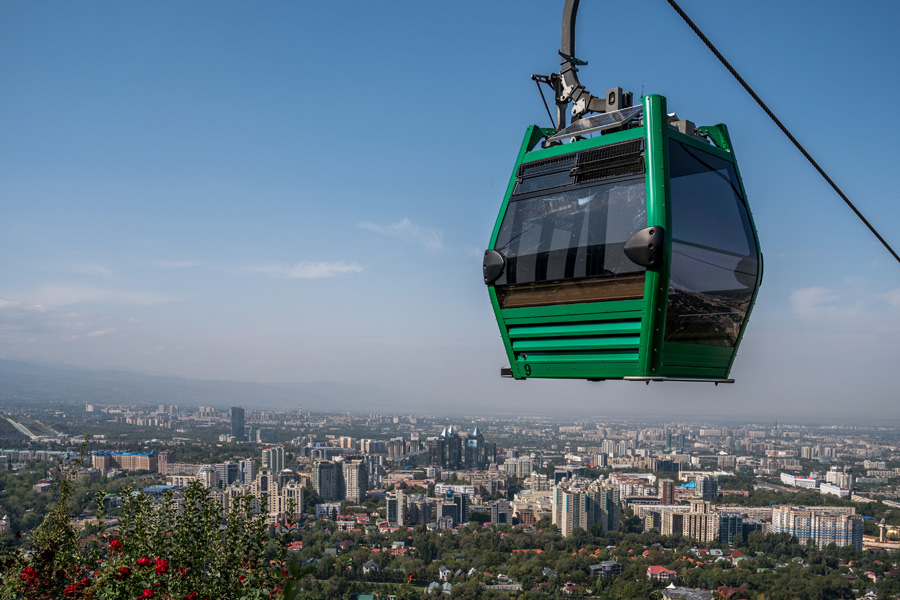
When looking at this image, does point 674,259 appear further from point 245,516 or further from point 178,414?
point 178,414

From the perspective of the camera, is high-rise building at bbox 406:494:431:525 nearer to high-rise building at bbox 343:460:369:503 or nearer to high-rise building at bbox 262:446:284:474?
high-rise building at bbox 343:460:369:503

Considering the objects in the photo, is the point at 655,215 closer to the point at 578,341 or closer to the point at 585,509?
the point at 578,341

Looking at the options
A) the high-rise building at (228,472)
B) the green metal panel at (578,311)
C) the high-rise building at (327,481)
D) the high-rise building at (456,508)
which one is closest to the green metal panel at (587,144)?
the green metal panel at (578,311)

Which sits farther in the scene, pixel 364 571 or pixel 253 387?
pixel 253 387

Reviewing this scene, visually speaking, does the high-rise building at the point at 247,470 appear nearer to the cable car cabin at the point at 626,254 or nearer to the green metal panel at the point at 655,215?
the cable car cabin at the point at 626,254

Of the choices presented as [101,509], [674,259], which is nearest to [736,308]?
[674,259]

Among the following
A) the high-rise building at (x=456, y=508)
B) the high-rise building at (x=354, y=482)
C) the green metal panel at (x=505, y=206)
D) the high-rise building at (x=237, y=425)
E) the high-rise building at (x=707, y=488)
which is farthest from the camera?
the high-rise building at (x=237, y=425)

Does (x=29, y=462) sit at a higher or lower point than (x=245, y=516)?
lower

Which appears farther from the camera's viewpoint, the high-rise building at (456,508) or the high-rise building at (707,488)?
the high-rise building at (707,488)
